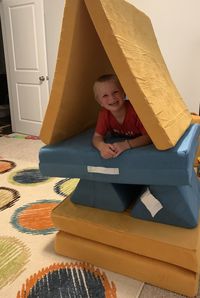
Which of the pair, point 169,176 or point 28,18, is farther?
point 28,18

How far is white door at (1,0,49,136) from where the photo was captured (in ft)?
11.2

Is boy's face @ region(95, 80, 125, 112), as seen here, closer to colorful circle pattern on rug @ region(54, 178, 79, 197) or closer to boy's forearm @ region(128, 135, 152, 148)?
boy's forearm @ region(128, 135, 152, 148)

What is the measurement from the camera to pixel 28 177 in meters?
→ 2.32

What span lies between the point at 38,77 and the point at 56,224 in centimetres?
274

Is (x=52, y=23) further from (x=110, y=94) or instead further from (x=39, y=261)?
(x=39, y=261)

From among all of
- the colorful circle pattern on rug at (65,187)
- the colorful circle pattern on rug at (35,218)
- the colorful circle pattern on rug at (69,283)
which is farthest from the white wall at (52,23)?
the colorful circle pattern on rug at (69,283)

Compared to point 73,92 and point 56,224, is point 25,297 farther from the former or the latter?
point 73,92

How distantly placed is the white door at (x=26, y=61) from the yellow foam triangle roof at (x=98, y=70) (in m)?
2.38

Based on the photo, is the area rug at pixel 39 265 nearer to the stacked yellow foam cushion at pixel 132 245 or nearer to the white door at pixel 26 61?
the stacked yellow foam cushion at pixel 132 245

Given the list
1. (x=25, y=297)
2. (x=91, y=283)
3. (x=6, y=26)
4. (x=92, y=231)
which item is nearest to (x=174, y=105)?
(x=92, y=231)

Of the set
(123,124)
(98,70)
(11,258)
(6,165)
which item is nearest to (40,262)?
(11,258)

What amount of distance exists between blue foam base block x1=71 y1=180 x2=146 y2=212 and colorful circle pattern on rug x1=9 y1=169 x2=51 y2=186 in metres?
0.96

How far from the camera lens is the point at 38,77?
141 inches

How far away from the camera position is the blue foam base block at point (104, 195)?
1233 millimetres
